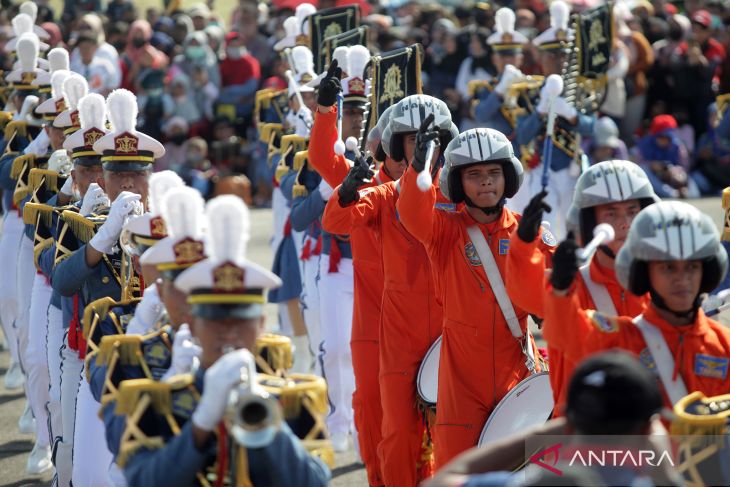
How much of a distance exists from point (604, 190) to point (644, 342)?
34.5 inches

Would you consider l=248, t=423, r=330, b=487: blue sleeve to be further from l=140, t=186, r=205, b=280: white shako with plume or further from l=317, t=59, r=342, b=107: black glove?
l=317, t=59, r=342, b=107: black glove

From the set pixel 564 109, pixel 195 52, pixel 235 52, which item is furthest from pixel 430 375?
pixel 235 52

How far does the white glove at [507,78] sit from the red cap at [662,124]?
3.93m

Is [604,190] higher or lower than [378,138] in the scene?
lower

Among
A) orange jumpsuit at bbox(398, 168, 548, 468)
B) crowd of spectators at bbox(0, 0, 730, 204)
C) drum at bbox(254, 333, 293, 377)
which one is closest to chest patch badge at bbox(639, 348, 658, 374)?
drum at bbox(254, 333, 293, 377)

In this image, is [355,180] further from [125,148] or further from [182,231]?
[182,231]

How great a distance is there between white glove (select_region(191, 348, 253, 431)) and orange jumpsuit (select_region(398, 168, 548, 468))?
2.43m

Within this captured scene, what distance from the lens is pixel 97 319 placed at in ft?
20.1

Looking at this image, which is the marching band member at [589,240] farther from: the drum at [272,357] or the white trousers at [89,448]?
the white trousers at [89,448]

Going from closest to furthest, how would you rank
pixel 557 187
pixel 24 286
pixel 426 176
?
pixel 426 176
pixel 24 286
pixel 557 187

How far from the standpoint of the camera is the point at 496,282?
6.63 m

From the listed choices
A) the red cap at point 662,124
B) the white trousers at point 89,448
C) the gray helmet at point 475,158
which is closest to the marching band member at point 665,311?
the gray helmet at point 475,158

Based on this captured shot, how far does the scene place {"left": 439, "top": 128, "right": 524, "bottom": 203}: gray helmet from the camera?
6.72 m

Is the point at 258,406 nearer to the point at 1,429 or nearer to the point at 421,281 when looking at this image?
the point at 421,281
